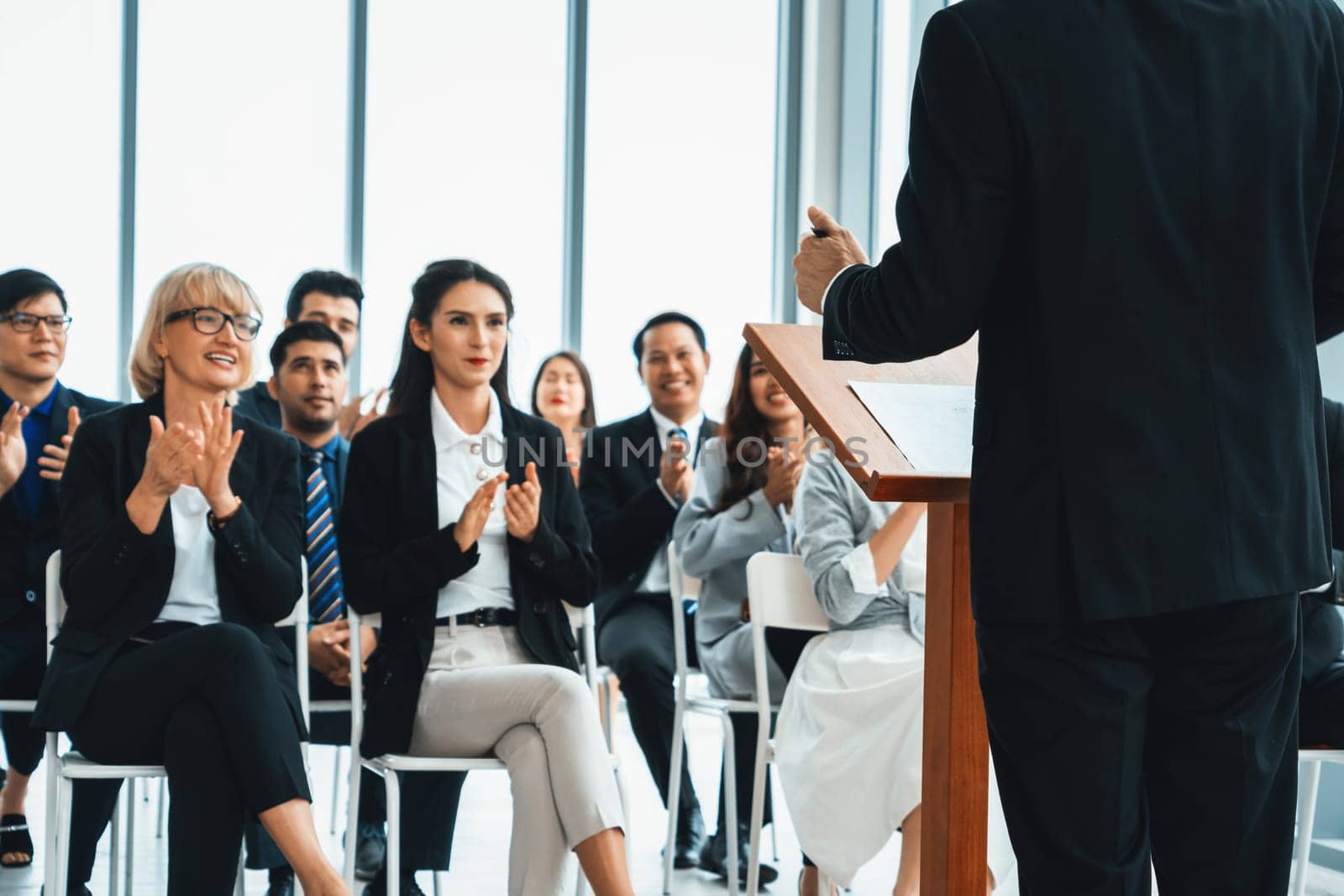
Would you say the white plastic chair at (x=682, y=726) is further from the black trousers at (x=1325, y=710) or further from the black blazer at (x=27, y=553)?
the black blazer at (x=27, y=553)

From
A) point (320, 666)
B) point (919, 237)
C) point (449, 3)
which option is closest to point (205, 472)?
point (320, 666)

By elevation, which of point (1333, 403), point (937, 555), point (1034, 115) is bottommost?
point (937, 555)

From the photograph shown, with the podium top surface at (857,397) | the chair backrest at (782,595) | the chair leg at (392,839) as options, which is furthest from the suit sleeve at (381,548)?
the podium top surface at (857,397)

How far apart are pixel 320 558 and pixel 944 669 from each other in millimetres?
1982

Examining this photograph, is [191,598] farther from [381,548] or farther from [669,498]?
[669,498]

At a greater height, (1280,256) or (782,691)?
(1280,256)

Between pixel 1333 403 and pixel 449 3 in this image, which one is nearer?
pixel 1333 403

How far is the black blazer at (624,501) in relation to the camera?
3.59m

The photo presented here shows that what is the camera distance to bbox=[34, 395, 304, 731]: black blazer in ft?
7.80

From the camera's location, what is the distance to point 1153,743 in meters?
1.28

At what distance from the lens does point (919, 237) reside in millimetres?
1278

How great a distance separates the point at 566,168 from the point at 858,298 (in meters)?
5.14

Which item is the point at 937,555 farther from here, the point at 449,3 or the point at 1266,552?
the point at 449,3

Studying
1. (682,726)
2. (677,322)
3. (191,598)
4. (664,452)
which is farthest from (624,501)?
(191,598)
